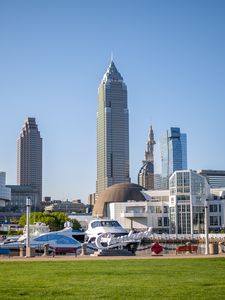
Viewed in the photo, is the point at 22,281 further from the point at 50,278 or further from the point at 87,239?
the point at 87,239

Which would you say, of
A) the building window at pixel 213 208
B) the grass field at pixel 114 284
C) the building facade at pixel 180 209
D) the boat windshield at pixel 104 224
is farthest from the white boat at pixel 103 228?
the grass field at pixel 114 284

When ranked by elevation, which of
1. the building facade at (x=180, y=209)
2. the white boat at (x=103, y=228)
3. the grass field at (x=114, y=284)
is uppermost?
the building facade at (x=180, y=209)

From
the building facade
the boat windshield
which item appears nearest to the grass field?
the boat windshield

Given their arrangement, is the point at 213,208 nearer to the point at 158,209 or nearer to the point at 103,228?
the point at 158,209

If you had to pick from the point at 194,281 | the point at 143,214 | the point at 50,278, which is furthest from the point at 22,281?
the point at 143,214

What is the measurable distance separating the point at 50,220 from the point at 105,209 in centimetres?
2602

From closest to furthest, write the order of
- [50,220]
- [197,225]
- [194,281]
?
1. [194,281]
2. [197,225]
3. [50,220]

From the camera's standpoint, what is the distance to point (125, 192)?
163250 mm

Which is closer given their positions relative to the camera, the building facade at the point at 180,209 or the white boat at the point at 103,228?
the white boat at the point at 103,228

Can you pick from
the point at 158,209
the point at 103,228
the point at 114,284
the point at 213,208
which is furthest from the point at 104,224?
the point at 114,284

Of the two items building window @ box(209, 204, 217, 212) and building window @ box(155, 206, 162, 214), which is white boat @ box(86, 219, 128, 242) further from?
building window @ box(155, 206, 162, 214)

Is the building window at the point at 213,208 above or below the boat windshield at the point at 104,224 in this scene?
above

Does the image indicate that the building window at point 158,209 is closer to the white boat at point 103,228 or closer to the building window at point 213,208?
the building window at point 213,208

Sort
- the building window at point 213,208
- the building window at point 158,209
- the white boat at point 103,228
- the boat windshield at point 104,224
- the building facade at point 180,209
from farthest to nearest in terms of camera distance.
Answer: the building window at point 158,209 → the building window at point 213,208 → the building facade at point 180,209 → the boat windshield at point 104,224 → the white boat at point 103,228
